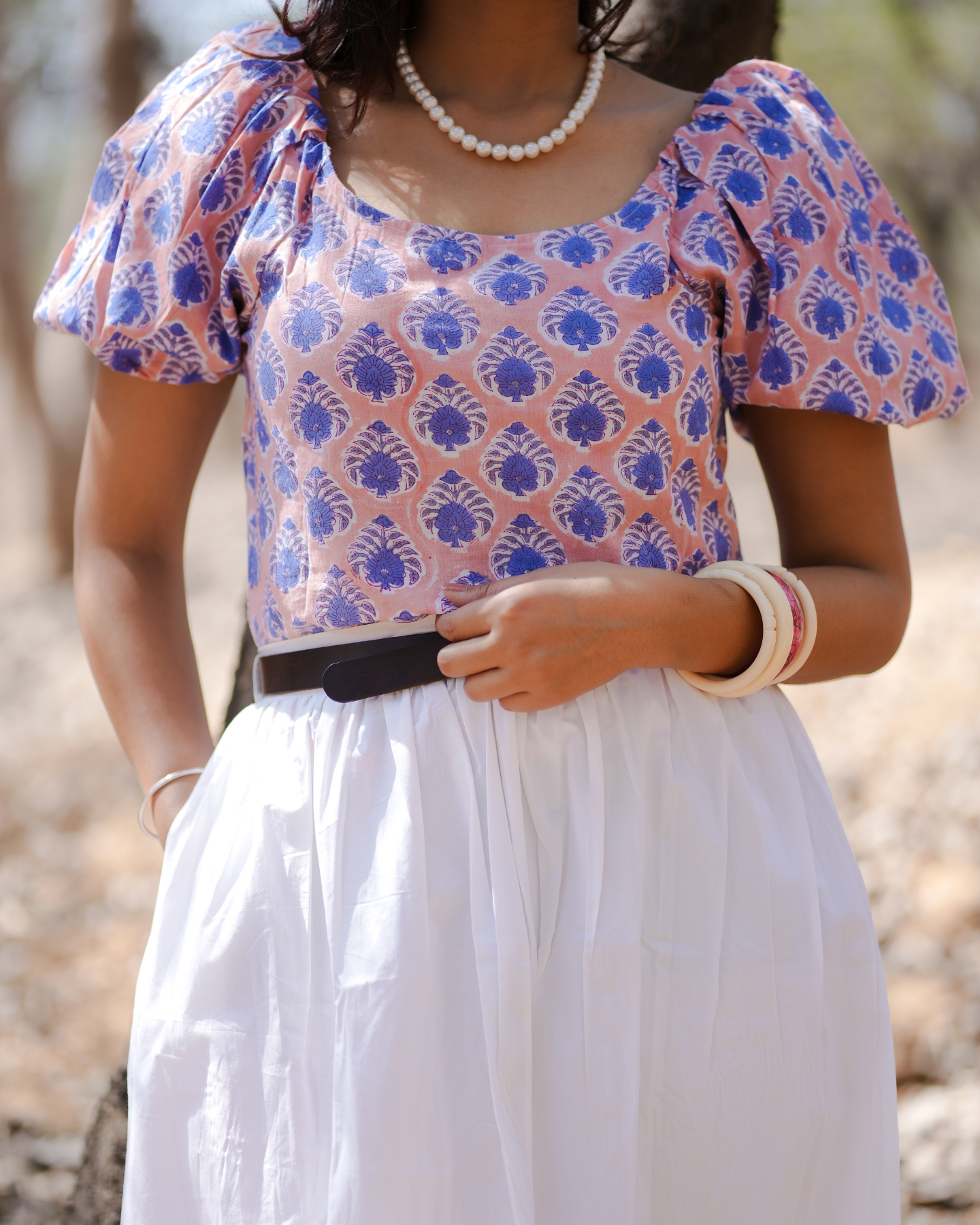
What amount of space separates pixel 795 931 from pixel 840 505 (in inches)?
20.0

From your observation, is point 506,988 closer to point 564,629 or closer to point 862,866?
point 564,629

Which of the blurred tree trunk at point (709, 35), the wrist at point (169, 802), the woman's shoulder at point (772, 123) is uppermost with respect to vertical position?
the blurred tree trunk at point (709, 35)

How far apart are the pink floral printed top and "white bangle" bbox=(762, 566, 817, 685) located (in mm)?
97

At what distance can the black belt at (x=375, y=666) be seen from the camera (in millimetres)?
1195

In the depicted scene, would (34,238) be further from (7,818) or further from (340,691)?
(340,691)

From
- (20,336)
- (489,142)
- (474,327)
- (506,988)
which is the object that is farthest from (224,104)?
(20,336)

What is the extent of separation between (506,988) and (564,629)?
35 cm

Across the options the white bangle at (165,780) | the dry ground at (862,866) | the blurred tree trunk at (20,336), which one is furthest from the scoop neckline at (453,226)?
the blurred tree trunk at (20,336)

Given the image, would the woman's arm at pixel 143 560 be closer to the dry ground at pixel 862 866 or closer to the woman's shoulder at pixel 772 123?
the woman's shoulder at pixel 772 123

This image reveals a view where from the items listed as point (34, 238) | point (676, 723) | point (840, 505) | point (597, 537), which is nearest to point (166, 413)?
point (597, 537)

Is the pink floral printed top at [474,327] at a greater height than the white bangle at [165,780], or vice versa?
the pink floral printed top at [474,327]

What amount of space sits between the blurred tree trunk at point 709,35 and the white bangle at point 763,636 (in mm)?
1103

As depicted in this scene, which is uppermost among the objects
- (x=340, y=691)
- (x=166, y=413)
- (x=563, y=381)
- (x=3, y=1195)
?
(x=166, y=413)

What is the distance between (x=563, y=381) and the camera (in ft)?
3.94
